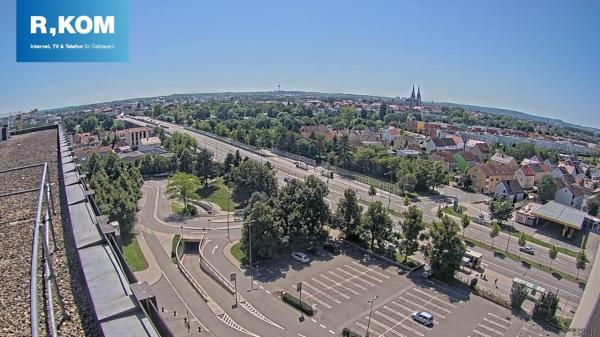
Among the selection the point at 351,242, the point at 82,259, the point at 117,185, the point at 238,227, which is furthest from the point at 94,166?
the point at 82,259

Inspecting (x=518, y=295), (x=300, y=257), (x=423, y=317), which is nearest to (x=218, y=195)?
(x=300, y=257)

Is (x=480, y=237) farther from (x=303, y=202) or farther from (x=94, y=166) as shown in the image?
(x=94, y=166)

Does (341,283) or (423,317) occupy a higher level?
(423,317)

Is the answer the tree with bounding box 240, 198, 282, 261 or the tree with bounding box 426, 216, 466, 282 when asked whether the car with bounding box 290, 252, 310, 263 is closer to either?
the tree with bounding box 240, 198, 282, 261

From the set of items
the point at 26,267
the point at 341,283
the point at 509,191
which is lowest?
the point at 341,283

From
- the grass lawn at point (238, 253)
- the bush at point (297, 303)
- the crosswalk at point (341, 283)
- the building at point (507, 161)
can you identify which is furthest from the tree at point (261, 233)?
the building at point (507, 161)

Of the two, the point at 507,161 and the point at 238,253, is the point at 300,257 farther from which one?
the point at 507,161

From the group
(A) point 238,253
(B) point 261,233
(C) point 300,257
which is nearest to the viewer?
(B) point 261,233
